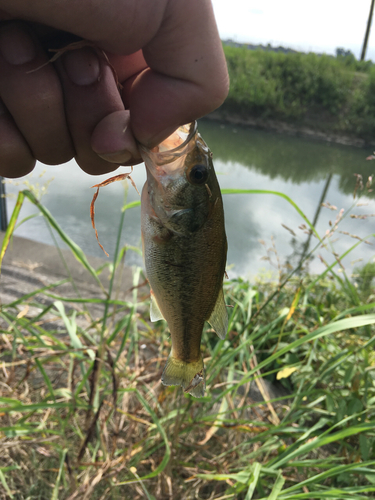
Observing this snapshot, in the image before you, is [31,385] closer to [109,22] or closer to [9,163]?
[9,163]

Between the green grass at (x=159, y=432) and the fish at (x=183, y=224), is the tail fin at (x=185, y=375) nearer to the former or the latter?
the fish at (x=183, y=224)

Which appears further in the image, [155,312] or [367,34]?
[367,34]

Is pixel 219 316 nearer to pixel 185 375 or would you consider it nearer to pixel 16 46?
pixel 185 375

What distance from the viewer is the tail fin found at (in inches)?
30.8

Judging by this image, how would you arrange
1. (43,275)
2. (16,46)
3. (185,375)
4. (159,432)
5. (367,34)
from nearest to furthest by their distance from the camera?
(16,46) < (185,375) < (159,432) < (43,275) < (367,34)

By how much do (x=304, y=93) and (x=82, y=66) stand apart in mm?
11111

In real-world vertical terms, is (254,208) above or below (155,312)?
below

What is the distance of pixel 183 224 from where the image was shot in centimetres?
73

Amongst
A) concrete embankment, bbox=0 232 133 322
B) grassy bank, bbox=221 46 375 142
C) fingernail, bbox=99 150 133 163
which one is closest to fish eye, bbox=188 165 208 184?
fingernail, bbox=99 150 133 163

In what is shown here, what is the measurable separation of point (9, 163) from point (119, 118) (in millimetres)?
276

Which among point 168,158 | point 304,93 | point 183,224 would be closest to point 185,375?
point 183,224

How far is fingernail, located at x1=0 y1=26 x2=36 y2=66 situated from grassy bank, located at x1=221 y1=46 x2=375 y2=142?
9.65m

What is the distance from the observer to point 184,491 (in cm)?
134

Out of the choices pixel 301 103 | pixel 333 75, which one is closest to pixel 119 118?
pixel 301 103
